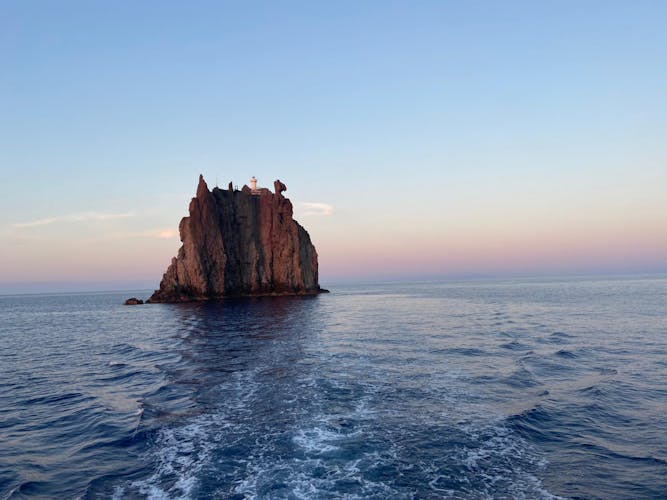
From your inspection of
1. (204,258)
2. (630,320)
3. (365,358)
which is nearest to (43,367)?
(365,358)

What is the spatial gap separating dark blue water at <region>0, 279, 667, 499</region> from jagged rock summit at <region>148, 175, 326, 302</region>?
7613 cm

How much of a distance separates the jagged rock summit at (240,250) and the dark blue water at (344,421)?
7613cm

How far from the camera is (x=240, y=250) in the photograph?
124062mm

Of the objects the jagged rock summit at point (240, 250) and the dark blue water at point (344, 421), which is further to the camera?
the jagged rock summit at point (240, 250)

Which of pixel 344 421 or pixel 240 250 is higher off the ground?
pixel 240 250

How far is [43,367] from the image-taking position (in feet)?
94.8

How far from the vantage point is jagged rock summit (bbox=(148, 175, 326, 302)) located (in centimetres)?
10738

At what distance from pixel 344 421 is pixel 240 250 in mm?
112567

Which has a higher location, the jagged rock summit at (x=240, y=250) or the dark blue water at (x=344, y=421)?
the jagged rock summit at (x=240, y=250)

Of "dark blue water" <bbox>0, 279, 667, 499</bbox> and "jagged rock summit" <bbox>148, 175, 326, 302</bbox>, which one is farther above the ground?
"jagged rock summit" <bbox>148, 175, 326, 302</bbox>

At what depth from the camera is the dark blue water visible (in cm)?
1118

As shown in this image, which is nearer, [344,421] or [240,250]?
[344,421]

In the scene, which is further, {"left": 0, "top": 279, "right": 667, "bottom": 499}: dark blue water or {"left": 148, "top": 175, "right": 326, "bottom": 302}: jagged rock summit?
{"left": 148, "top": 175, "right": 326, "bottom": 302}: jagged rock summit

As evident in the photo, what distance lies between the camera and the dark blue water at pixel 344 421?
11180 millimetres
